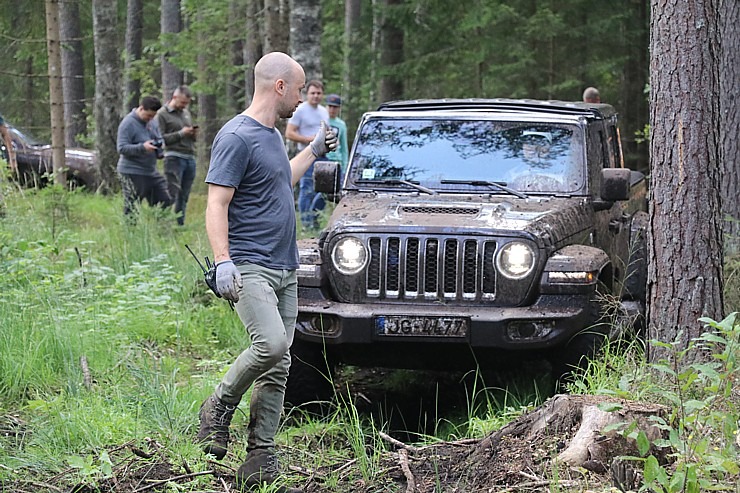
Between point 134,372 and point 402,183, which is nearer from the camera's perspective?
point 134,372

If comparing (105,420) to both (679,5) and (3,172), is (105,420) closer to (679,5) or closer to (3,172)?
(679,5)

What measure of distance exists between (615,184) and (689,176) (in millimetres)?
1166

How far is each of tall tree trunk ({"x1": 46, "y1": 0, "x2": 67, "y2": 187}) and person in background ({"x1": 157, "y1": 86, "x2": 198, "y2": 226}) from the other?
1.37 meters

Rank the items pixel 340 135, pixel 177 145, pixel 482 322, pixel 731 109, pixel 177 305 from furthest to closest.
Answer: pixel 177 145
pixel 340 135
pixel 177 305
pixel 731 109
pixel 482 322

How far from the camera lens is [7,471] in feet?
16.6

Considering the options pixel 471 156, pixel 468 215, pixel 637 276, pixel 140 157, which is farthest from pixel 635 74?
pixel 468 215

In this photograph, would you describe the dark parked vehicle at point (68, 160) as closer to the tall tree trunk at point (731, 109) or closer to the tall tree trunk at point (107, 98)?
the tall tree trunk at point (107, 98)

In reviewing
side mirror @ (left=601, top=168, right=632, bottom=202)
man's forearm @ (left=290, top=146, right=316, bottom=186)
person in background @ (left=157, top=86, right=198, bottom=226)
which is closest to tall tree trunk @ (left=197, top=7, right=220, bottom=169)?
person in background @ (left=157, top=86, right=198, bottom=226)

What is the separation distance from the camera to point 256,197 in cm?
500

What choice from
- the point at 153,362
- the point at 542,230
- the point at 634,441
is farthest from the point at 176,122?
the point at 634,441

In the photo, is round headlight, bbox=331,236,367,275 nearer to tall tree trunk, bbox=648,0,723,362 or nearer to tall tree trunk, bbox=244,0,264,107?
tall tree trunk, bbox=648,0,723,362

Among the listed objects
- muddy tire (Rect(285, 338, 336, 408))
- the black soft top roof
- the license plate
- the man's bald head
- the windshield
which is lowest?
muddy tire (Rect(285, 338, 336, 408))

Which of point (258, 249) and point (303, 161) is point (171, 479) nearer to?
point (258, 249)

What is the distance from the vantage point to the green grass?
5.39 m
